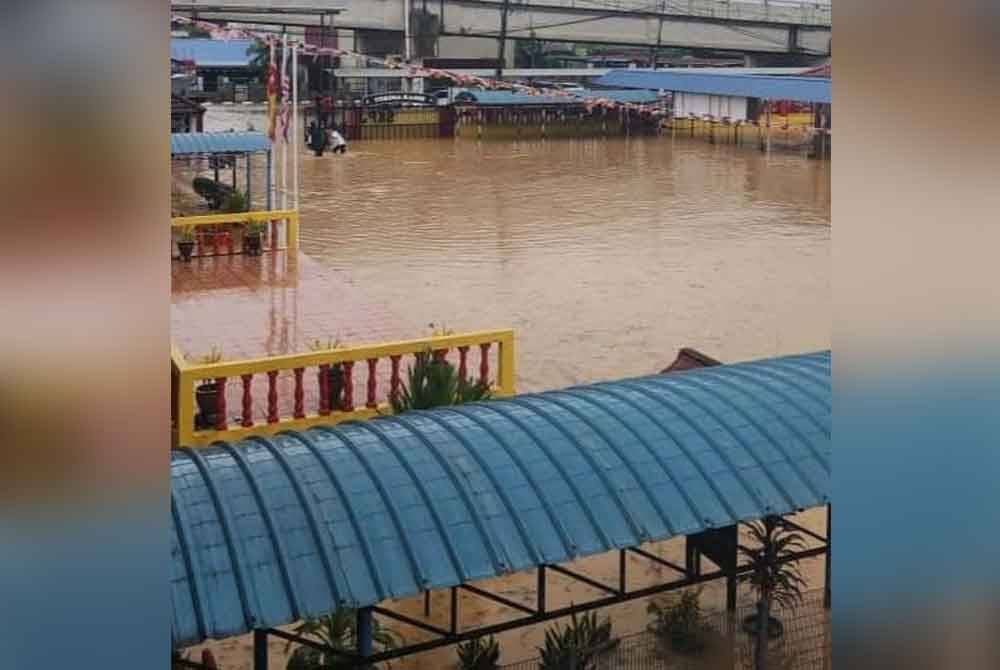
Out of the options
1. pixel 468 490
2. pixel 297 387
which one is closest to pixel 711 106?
pixel 297 387

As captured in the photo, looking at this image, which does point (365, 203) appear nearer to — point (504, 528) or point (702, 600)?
point (702, 600)

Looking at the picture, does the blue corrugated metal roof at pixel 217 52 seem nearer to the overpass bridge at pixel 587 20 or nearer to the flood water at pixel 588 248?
the overpass bridge at pixel 587 20

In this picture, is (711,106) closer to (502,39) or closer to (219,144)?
(502,39)

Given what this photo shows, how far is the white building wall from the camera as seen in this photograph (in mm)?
13664

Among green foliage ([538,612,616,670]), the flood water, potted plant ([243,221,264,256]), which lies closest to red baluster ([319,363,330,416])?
the flood water

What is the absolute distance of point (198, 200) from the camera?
7.87 m

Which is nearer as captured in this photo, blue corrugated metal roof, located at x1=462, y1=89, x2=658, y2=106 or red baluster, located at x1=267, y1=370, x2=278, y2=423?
red baluster, located at x1=267, y1=370, x2=278, y2=423

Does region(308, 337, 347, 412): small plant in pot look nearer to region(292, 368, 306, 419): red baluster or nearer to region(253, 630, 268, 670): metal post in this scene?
region(292, 368, 306, 419): red baluster

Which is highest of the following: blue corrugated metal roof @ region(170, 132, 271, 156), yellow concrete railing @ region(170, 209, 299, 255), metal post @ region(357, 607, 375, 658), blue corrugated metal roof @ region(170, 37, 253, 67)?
blue corrugated metal roof @ region(170, 37, 253, 67)

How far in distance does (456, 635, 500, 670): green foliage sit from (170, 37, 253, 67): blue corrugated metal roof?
48.1 feet

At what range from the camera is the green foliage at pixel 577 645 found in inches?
77.7

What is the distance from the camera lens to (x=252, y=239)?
6383 mm

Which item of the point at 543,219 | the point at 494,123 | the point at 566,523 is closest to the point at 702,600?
the point at 566,523
